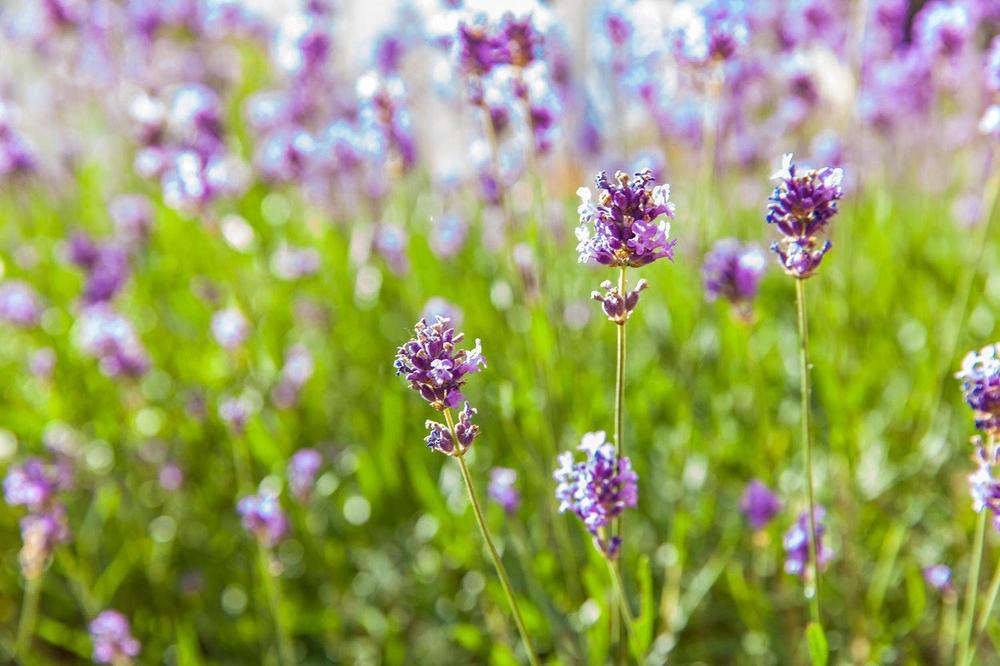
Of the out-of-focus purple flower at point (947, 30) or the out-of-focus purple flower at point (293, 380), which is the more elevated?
the out-of-focus purple flower at point (947, 30)

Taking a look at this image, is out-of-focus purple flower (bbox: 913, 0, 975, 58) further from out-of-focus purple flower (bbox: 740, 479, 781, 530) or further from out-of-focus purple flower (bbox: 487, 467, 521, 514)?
out-of-focus purple flower (bbox: 487, 467, 521, 514)

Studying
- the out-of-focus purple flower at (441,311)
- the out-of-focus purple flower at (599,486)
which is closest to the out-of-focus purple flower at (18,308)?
the out-of-focus purple flower at (441,311)

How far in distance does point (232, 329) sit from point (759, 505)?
1539 mm

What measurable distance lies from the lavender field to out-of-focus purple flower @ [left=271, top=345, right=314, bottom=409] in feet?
0.06

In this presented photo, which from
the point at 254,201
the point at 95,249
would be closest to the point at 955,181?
the point at 254,201

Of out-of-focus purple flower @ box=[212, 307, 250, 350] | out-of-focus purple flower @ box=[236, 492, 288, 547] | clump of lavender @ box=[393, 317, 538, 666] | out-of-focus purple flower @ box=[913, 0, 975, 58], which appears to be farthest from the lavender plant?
out-of-focus purple flower @ box=[212, 307, 250, 350]

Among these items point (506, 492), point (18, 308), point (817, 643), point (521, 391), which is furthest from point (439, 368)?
point (18, 308)

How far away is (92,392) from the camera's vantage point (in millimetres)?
3223

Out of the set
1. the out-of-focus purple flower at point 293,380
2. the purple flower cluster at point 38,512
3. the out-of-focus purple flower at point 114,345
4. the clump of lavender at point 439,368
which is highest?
the out-of-focus purple flower at point 293,380

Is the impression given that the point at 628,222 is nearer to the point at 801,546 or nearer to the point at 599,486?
the point at 599,486

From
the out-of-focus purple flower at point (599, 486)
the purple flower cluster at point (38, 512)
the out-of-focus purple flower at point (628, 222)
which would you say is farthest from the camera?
the purple flower cluster at point (38, 512)

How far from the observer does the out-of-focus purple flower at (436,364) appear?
118cm

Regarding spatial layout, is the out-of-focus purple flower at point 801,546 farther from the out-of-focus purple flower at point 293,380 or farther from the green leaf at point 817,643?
the out-of-focus purple flower at point 293,380

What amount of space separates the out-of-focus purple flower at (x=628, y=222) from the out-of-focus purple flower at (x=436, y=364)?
0.65 ft
